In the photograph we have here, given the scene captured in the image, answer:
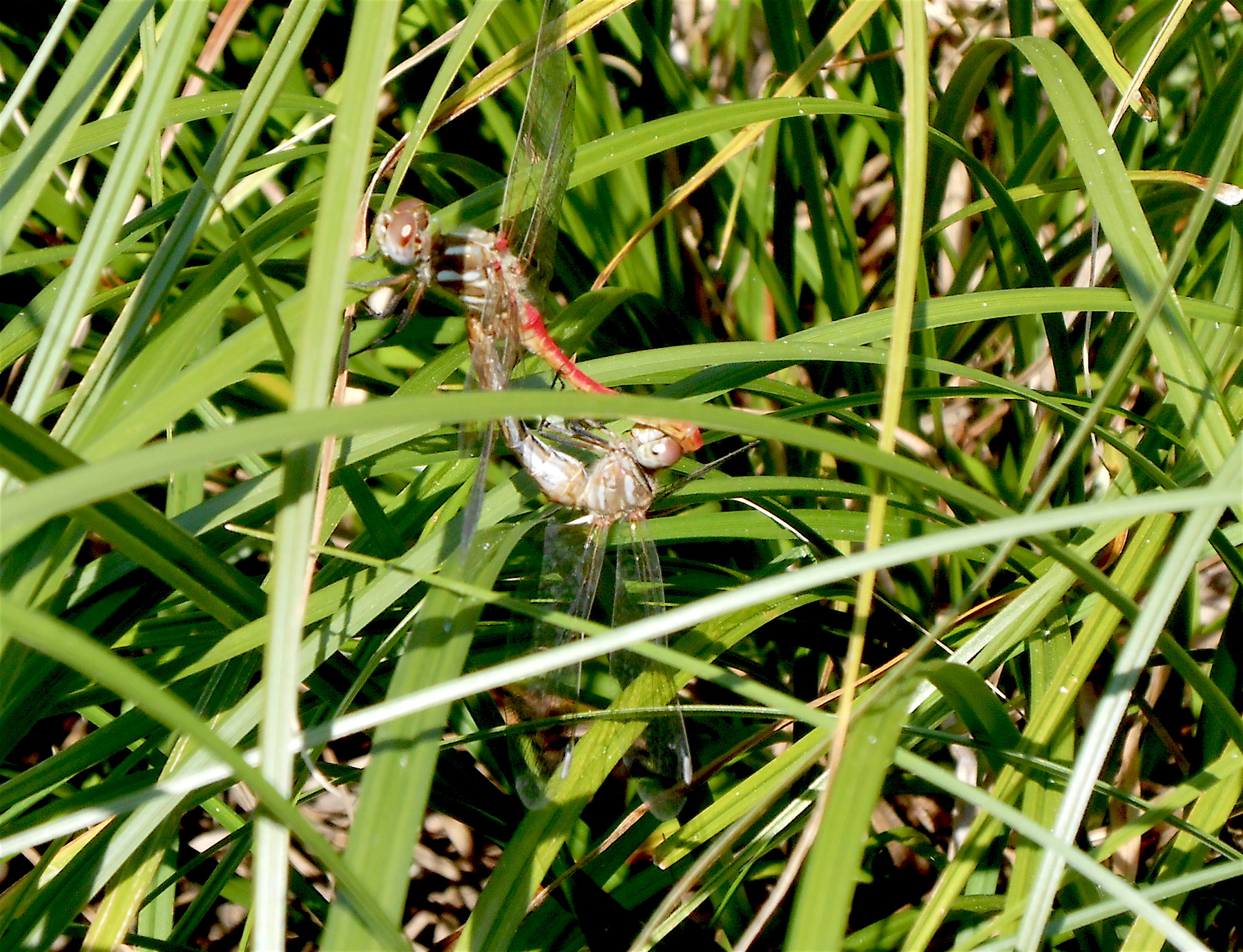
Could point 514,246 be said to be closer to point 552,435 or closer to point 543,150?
point 543,150

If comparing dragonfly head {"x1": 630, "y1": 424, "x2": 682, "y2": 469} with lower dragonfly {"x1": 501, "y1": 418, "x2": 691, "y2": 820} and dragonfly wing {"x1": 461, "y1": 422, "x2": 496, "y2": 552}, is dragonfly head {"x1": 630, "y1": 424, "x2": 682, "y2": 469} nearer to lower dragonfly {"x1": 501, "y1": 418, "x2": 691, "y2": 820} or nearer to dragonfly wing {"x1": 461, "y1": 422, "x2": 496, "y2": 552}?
lower dragonfly {"x1": 501, "y1": 418, "x2": 691, "y2": 820}

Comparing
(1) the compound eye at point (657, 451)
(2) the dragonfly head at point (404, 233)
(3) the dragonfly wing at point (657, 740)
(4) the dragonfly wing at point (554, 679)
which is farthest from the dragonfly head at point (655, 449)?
→ (2) the dragonfly head at point (404, 233)

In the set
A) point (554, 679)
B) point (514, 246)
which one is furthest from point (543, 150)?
point (554, 679)

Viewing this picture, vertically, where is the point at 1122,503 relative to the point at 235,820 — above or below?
above

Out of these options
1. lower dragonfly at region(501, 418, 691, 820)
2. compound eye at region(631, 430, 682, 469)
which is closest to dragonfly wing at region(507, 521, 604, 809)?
lower dragonfly at region(501, 418, 691, 820)

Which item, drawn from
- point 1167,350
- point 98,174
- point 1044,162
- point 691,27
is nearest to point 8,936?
point 1167,350

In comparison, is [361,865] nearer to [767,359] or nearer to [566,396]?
[566,396]

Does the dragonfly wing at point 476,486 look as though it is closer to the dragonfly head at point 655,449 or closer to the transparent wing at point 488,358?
the transparent wing at point 488,358

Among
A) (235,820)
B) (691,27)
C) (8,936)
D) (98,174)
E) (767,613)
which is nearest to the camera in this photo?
(8,936)
